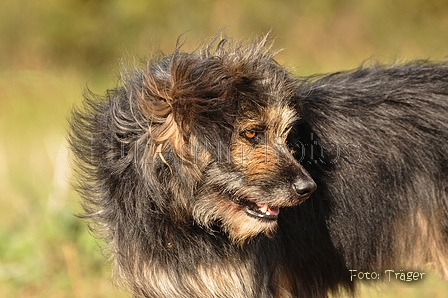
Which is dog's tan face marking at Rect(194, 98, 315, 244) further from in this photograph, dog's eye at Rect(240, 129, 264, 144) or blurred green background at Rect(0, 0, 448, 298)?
blurred green background at Rect(0, 0, 448, 298)

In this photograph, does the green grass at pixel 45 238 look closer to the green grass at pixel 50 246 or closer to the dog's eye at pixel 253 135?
the green grass at pixel 50 246

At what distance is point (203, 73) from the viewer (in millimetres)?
3973

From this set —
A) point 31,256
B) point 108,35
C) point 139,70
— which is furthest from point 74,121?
point 108,35

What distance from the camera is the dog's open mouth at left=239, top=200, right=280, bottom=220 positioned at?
409 centimetres

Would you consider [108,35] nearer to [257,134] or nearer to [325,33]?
[325,33]

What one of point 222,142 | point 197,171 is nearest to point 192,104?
point 222,142

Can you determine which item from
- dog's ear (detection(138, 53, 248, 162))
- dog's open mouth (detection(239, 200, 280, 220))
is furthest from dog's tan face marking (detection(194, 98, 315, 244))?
dog's ear (detection(138, 53, 248, 162))

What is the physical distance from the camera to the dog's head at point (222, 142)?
12.9ft

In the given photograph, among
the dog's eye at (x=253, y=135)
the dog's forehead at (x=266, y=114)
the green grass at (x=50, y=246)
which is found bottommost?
the green grass at (x=50, y=246)

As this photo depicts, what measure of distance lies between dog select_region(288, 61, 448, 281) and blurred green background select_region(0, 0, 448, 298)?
0.61 m

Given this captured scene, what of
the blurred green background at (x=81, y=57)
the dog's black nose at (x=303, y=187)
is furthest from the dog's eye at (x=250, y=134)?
the blurred green background at (x=81, y=57)

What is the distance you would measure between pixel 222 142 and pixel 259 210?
1.72ft

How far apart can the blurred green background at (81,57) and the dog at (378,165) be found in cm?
61

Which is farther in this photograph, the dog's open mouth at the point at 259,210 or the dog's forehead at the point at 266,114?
the dog's open mouth at the point at 259,210
